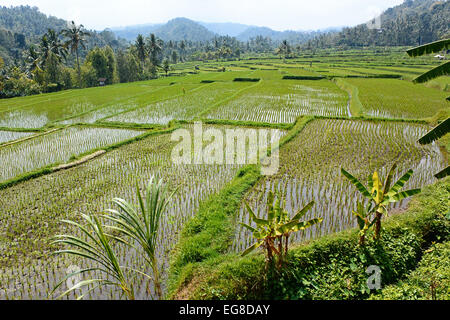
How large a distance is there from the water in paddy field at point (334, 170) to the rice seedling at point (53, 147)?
27.2 feet

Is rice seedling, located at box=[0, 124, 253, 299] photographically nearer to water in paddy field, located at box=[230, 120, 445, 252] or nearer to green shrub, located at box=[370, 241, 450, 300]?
water in paddy field, located at box=[230, 120, 445, 252]

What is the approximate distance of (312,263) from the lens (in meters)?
5.02

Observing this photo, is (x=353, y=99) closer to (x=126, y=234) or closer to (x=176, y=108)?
(x=176, y=108)

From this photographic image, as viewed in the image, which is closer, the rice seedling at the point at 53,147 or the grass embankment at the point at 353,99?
the rice seedling at the point at 53,147

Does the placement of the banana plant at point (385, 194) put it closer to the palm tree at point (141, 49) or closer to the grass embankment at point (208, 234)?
the grass embankment at point (208, 234)

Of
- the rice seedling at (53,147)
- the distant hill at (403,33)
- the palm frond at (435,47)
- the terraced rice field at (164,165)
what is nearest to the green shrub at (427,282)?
the terraced rice field at (164,165)

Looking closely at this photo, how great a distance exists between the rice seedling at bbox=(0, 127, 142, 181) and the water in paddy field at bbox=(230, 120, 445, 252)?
8.30 m

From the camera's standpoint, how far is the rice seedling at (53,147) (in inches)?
427

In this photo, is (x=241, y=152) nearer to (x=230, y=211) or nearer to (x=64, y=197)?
(x=230, y=211)

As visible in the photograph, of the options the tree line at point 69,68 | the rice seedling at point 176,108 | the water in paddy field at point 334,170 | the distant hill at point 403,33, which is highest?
the distant hill at point 403,33

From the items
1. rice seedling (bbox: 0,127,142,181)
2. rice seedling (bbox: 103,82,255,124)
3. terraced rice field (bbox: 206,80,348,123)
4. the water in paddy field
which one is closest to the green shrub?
the water in paddy field

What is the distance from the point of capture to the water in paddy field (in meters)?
7.05

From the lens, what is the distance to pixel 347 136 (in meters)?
13.0
